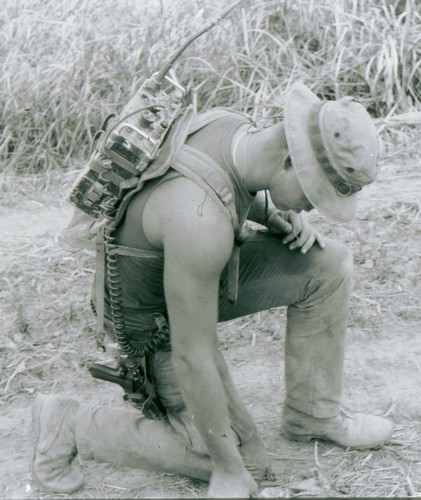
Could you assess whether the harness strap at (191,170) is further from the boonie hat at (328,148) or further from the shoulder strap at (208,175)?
the boonie hat at (328,148)

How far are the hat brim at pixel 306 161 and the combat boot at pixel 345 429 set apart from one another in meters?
1.08

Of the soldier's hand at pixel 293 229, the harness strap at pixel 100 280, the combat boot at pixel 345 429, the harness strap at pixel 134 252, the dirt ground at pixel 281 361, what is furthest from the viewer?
the combat boot at pixel 345 429

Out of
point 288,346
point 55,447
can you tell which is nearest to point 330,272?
point 288,346

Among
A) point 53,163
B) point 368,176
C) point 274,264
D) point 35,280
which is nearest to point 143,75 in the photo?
point 53,163

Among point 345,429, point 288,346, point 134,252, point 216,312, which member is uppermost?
point 134,252

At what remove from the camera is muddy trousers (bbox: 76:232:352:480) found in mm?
3389

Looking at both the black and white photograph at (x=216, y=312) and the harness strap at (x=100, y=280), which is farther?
the harness strap at (x=100, y=280)

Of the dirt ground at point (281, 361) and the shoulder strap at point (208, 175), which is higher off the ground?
the shoulder strap at point (208, 175)

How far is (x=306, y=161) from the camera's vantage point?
9.27 feet

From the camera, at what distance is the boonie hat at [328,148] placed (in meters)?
2.83

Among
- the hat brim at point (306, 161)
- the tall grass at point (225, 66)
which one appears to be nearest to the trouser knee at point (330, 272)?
the hat brim at point (306, 161)

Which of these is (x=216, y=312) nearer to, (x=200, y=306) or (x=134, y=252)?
(x=200, y=306)

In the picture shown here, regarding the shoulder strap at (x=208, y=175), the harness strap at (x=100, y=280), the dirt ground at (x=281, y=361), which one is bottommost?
the dirt ground at (x=281, y=361)

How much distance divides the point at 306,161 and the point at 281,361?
1.75 meters
